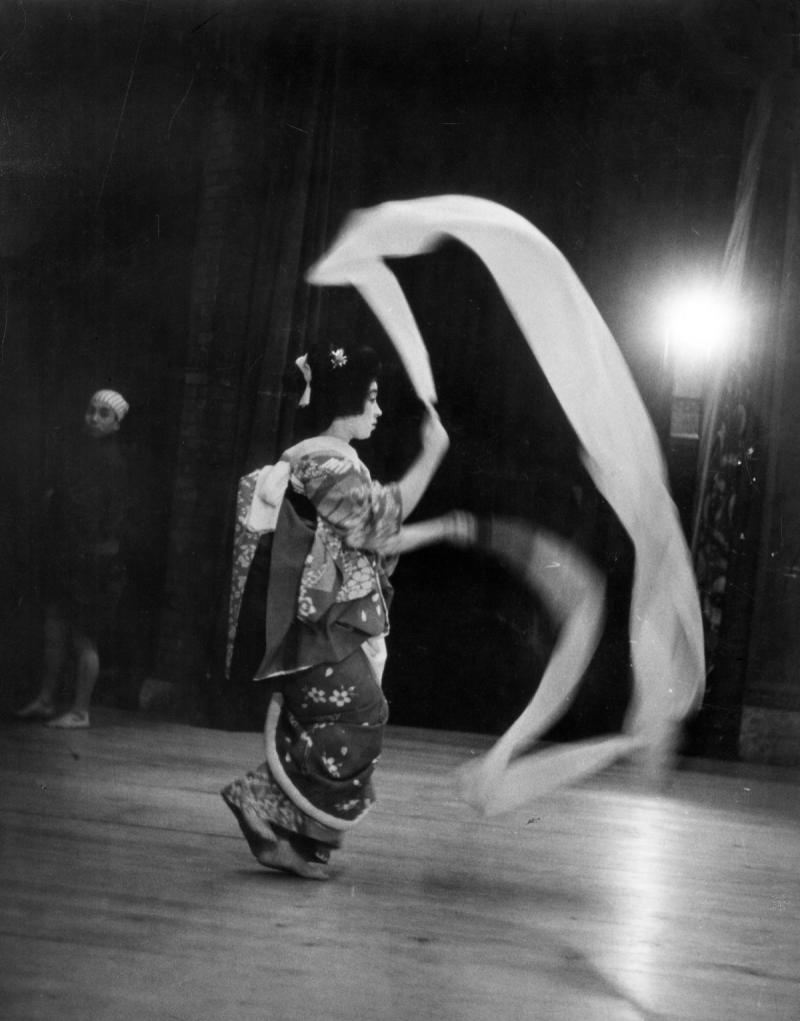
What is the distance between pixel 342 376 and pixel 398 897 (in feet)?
3.41

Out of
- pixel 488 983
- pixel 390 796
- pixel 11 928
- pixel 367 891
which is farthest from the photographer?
pixel 390 796

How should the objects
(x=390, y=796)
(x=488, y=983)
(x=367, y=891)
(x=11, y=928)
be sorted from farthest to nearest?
1. (x=390, y=796)
2. (x=367, y=891)
3. (x=11, y=928)
4. (x=488, y=983)

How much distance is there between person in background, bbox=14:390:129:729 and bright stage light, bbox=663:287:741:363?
3.77 feet

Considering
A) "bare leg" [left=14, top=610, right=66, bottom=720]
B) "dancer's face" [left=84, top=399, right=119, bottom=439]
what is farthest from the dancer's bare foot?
"dancer's face" [left=84, top=399, right=119, bottom=439]

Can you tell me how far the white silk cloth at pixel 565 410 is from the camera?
2.30m

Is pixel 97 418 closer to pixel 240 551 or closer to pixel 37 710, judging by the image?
pixel 240 551

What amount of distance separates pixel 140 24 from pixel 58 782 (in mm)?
1604

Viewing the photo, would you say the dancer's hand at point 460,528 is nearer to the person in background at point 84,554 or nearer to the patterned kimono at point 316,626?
the patterned kimono at point 316,626

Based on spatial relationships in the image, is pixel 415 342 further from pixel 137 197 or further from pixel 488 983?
pixel 488 983

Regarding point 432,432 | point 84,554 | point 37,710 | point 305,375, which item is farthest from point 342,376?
point 37,710

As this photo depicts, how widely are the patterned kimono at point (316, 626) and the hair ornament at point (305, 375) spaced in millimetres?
86

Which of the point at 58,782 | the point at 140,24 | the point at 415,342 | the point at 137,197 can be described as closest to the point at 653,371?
the point at 415,342

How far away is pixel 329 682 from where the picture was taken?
2328 mm

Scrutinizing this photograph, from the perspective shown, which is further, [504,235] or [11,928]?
[504,235]
